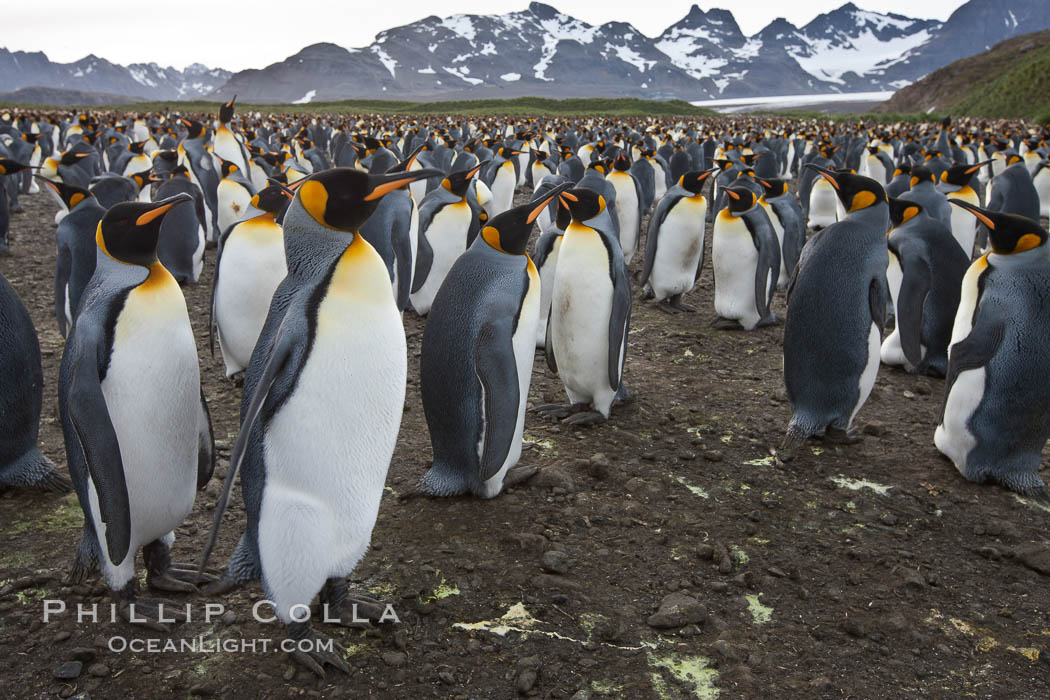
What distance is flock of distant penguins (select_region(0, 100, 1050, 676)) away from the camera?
7.70ft

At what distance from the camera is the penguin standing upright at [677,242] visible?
6703mm

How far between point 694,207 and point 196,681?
5.54 meters

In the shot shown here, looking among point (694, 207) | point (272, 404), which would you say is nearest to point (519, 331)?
point (272, 404)

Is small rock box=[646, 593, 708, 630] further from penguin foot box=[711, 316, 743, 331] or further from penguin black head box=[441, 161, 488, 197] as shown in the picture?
penguin black head box=[441, 161, 488, 197]

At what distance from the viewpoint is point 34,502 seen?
3.35 m

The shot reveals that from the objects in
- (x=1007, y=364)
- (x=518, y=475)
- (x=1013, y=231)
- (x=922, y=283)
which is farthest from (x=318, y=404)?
(x=922, y=283)

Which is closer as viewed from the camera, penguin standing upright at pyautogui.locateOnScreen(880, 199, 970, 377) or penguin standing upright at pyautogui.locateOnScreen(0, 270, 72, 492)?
penguin standing upright at pyautogui.locateOnScreen(0, 270, 72, 492)

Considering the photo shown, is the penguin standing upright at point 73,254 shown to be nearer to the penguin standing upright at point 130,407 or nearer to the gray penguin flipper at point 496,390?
the penguin standing upright at point 130,407

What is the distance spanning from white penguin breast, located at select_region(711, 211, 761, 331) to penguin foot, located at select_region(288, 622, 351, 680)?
188 inches

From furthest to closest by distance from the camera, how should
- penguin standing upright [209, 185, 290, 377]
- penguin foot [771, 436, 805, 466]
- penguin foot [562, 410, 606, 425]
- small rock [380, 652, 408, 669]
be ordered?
penguin standing upright [209, 185, 290, 377]
penguin foot [562, 410, 606, 425]
penguin foot [771, 436, 805, 466]
small rock [380, 652, 408, 669]

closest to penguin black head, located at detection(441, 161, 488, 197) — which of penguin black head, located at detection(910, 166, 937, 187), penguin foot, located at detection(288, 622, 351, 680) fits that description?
penguin black head, located at detection(910, 166, 937, 187)

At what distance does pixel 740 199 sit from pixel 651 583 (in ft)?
13.8

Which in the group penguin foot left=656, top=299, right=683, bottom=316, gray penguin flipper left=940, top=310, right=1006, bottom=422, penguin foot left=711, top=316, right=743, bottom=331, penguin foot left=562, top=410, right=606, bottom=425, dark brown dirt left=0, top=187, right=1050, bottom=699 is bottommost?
dark brown dirt left=0, top=187, right=1050, bottom=699

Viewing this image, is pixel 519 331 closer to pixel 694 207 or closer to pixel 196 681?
pixel 196 681
